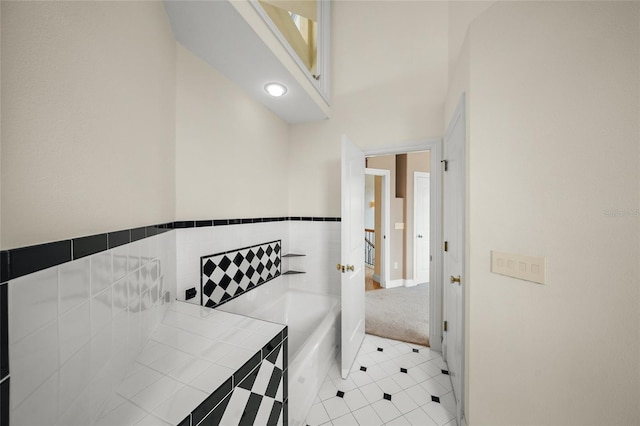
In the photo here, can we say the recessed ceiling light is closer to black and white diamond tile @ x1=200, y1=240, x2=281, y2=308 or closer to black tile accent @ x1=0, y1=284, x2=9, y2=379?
black and white diamond tile @ x1=200, y1=240, x2=281, y2=308

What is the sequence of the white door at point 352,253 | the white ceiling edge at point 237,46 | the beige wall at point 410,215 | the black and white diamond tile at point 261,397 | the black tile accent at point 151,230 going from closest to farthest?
the black and white diamond tile at point 261,397 < the black tile accent at point 151,230 < the white ceiling edge at point 237,46 < the white door at point 352,253 < the beige wall at point 410,215

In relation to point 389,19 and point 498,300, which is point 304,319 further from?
point 389,19

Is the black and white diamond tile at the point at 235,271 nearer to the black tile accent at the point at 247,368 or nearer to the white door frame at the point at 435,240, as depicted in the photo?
the black tile accent at the point at 247,368

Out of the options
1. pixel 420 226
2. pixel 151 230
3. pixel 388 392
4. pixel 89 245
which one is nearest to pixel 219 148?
pixel 151 230

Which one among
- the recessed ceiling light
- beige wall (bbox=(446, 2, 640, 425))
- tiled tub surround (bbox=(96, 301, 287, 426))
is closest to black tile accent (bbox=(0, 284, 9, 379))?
tiled tub surround (bbox=(96, 301, 287, 426))

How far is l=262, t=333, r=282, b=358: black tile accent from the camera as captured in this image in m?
0.88

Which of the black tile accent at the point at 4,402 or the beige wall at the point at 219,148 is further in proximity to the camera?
the beige wall at the point at 219,148

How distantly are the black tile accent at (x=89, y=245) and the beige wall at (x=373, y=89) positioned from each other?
1.89 metres

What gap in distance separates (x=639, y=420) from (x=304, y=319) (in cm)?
193

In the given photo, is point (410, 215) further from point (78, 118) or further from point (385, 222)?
point (78, 118)

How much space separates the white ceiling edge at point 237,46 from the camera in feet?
3.79

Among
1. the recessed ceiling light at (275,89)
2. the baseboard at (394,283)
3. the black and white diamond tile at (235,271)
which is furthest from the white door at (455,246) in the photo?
the baseboard at (394,283)

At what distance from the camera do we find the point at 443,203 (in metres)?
2.01

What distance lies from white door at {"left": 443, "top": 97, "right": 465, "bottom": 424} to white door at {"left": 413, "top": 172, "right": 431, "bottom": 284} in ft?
6.71
